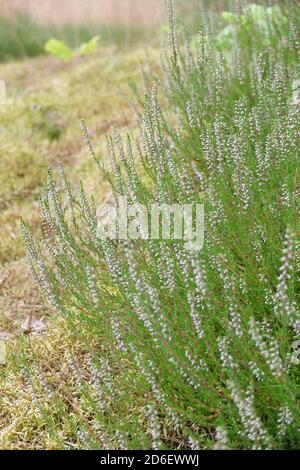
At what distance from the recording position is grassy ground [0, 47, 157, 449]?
7.19 ft

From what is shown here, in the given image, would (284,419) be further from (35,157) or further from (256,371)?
(35,157)

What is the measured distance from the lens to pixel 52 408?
6.98 feet

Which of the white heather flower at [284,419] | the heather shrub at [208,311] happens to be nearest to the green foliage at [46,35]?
the heather shrub at [208,311]

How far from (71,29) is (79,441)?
6.67 meters

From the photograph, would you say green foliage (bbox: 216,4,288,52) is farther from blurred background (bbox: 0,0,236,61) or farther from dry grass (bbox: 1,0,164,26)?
dry grass (bbox: 1,0,164,26)

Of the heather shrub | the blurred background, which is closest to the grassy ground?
the heather shrub

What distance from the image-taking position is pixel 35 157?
427 centimetres

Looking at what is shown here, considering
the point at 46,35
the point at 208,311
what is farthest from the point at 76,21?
the point at 208,311

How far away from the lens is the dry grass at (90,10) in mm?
7406

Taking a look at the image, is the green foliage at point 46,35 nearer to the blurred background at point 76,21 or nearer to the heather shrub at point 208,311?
the blurred background at point 76,21

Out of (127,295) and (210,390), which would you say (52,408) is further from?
(210,390)

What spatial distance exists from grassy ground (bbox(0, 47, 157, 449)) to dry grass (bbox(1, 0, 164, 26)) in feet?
4.14

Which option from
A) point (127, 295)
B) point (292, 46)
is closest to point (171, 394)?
point (127, 295)

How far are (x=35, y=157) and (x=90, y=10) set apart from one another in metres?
4.63
